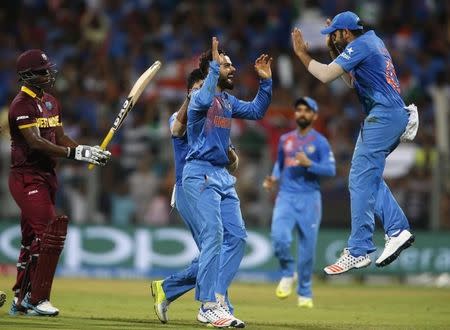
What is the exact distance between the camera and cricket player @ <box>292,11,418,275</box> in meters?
10.7

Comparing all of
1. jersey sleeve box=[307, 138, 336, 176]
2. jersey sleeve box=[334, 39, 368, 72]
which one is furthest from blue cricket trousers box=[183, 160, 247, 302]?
jersey sleeve box=[307, 138, 336, 176]

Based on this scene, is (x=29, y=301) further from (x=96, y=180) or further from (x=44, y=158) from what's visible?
(x=96, y=180)

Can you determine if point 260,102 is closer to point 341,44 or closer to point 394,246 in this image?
point 341,44

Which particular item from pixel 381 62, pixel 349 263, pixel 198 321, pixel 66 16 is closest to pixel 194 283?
pixel 198 321

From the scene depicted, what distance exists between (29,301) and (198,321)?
1730mm

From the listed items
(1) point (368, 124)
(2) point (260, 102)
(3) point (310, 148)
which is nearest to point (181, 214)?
(2) point (260, 102)

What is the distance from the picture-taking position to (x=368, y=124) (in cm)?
1077

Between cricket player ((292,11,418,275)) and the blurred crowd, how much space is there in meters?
8.44

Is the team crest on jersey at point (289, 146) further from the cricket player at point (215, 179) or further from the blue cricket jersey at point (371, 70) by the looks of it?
the blue cricket jersey at point (371, 70)

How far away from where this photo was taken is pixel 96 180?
67.0ft

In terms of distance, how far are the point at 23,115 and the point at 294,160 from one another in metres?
5.19

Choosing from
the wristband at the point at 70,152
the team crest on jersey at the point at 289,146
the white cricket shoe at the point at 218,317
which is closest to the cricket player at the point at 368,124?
the white cricket shoe at the point at 218,317

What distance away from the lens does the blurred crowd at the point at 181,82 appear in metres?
20.0

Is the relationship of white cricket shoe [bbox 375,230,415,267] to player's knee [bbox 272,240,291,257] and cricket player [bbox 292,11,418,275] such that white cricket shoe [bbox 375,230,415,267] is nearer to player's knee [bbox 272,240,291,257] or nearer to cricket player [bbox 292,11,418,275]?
cricket player [bbox 292,11,418,275]
